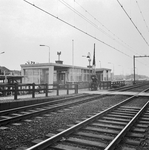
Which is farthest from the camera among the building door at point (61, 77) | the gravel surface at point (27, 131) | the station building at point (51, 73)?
the building door at point (61, 77)

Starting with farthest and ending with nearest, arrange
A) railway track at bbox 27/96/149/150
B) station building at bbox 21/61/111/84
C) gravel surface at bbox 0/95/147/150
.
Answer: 1. station building at bbox 21/61/111/84
2. gravel surface at bbox 0/95/147/150
3. railway track at bbox 27/96/149/150

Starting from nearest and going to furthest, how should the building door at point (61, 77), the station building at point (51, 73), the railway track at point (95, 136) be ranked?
the railway track at point (95, 136), the station building at point (51, 73), the building door at point (61, 77)

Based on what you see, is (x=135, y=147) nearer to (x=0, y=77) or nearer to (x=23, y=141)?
(x=23, y=141)

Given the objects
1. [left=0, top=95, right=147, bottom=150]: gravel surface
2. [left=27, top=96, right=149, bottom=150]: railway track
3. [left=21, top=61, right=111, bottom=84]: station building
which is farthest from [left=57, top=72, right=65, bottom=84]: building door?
[left=27, top=96, right=149, bottom=150]: railway track

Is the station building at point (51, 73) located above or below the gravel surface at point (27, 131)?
above

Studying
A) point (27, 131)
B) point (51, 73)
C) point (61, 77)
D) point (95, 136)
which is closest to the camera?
point (95, 136)

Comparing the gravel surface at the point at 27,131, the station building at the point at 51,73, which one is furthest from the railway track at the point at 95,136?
the station building at the point at 51,73

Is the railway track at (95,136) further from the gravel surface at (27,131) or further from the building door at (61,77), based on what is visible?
the building door at (61,77)

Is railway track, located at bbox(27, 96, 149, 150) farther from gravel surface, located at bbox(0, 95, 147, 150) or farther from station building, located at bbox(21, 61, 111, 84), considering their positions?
station building, located at bbox(21, 61, 111, 84)

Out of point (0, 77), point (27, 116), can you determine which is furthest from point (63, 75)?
point (27, 116)

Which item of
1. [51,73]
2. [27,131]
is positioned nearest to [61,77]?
[51,73]

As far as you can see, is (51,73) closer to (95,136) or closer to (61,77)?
(61,77)

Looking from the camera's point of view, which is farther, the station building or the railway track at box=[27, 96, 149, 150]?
the station building

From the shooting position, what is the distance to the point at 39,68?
26.9 meters
